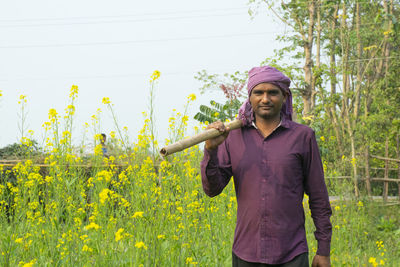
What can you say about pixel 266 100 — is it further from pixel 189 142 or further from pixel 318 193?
pixel 318 193

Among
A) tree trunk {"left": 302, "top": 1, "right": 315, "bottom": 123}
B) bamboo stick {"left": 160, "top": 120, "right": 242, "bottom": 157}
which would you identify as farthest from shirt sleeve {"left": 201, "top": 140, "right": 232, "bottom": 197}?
tree trunk {"left": 302, "top": 1, "right": 315, "bottom": 123}

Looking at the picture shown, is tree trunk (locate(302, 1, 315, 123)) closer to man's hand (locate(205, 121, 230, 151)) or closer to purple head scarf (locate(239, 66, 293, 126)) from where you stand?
purple head scarf (locate(239, 66, 293, 126))

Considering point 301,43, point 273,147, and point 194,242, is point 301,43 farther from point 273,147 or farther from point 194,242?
point 273,147

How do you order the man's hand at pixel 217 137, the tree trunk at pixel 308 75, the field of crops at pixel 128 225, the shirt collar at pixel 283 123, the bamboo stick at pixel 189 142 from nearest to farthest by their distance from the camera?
the bamboo stick at pixel 189 142 < the man's hand at pixel 217 137 < the shirt collar at pixel 283 123 < the field of crops at pixel 128 225 < the tree trunk at pixel 308 75

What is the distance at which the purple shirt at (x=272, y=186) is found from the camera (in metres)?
2.32

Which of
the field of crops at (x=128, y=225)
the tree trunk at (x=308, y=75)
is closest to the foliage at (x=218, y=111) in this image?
→ the tree trunk at (x=308, y=75)

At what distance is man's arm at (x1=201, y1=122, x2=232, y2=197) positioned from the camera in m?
2.30

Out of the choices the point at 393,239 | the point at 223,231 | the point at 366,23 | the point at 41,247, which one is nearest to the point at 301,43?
the point at 366,23

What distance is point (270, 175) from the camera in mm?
2355

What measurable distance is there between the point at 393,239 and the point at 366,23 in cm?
1082

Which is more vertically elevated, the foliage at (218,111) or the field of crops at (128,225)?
the foliage at (218,111)

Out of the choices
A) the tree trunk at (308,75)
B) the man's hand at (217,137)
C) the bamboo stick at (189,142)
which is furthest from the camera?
the tree trunk at (308,75)

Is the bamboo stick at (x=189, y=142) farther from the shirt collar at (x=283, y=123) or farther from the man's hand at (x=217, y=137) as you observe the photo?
the shirt collar at (x=283, y=123)

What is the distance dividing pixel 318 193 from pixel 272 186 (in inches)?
11.4
